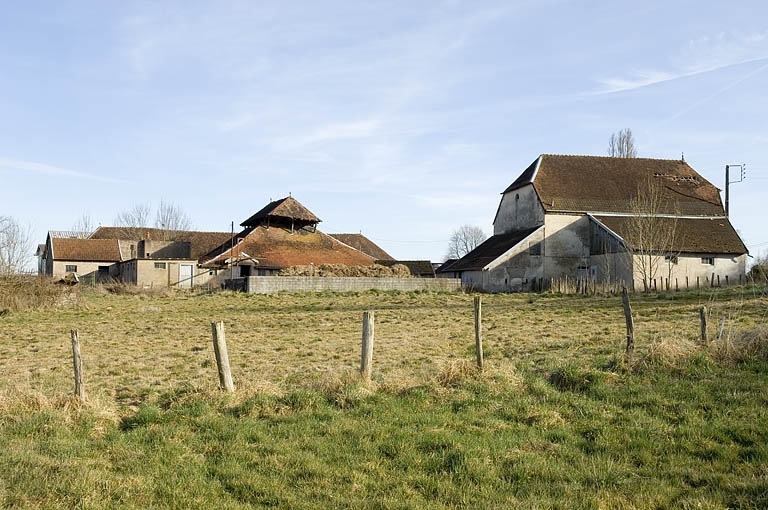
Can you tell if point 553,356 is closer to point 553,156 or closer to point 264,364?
point 264,364

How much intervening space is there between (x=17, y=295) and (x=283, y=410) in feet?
73.8

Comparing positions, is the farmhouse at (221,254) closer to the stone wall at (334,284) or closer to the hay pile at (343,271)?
the hay pile at (343,271)

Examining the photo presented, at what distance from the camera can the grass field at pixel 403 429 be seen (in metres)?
5.86

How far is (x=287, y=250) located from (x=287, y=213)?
3.78m

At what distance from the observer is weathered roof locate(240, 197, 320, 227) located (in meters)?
50.6

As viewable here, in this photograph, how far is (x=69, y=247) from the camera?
59.8m

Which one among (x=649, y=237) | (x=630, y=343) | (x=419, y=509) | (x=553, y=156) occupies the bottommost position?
(x=419, y=509)

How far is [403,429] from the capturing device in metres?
7.51

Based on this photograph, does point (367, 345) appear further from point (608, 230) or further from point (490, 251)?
point (490, 251)

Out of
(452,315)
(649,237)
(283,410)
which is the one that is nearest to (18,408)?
(283,410)

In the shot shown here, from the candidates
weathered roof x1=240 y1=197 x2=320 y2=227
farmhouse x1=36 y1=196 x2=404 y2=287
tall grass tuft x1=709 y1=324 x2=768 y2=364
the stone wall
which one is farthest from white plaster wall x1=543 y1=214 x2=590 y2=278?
tall grass tuft x1=709 y1=324 x2=768 y2=364

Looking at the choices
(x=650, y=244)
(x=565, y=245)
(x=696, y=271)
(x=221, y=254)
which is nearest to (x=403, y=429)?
(x=650, y=244)

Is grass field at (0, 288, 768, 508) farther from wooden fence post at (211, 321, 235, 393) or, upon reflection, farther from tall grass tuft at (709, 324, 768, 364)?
wooden fence post at (211, 321, 235, 393)

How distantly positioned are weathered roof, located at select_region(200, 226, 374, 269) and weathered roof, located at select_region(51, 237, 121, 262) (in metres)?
15.8
